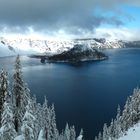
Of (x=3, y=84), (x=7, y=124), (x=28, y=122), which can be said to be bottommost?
(x=7, y=124)

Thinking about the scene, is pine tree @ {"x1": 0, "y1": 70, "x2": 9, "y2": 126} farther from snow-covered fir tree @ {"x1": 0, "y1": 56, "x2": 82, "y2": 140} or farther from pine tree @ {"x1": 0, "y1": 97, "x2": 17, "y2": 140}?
pine tree @ {"x1": 0, "y1": 97, "x2": 17, "y2": 140}

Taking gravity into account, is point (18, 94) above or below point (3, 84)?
below

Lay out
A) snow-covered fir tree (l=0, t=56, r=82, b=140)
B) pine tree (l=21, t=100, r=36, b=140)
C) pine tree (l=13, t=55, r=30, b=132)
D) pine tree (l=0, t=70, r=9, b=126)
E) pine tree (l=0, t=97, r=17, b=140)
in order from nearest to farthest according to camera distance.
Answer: pine tree (l=21, t=100, r=36, b=140)
snow-covered fir tree (l=0, t=56, r=82, b=140)
pine tree (l=0, t=97, r=17, b=140)
pine tree (l=0, t=70, r=9, b=126)
pine tree (l=13, t=55, r=30, b=132)

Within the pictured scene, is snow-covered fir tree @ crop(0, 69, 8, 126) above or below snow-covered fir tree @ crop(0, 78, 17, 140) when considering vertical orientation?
above

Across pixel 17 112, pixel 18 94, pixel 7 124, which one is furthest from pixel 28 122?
pixel 18 94

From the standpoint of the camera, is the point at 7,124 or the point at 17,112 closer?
the point at 7,124

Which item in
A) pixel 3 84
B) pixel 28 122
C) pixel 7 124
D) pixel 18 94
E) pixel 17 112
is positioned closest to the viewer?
pixel 28 122

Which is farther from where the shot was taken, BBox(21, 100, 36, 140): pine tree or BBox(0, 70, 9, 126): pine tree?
BBox(0, 70, 9, 126): pine tree

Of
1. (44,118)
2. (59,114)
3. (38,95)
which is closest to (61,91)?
(38,95)

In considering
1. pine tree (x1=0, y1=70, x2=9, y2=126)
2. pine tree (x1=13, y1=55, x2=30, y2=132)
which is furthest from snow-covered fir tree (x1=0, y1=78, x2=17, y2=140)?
pine tree (x1=13, y1=55, x2=30, y2=132)

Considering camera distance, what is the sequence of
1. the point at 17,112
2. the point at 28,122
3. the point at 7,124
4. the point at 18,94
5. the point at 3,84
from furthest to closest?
the point at 18,94 < the point at 17,112 < the point at 3,84 < the point at 7,124 < the point at 28,122

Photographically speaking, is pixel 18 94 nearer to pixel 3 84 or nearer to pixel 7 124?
pixel 3 84

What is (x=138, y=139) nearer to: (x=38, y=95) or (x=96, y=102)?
(x=96, y=102)
